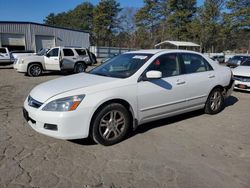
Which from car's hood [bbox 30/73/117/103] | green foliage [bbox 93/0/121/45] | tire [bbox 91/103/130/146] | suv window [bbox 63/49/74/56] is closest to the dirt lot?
tire [bbox 91/103/130/146]

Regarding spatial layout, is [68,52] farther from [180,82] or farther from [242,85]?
[180,82]

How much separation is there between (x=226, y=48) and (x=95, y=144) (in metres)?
59.8

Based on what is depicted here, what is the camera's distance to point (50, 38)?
28.4 metres

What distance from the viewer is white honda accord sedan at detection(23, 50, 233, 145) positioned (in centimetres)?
354

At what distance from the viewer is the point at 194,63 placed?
5.19 metres

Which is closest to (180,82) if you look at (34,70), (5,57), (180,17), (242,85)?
(242,85)

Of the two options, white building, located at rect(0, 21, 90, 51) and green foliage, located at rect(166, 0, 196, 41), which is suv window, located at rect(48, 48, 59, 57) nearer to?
white building, located at rect(0, 21, 90, 51)

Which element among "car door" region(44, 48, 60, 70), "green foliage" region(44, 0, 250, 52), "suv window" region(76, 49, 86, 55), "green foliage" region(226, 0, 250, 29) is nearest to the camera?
"car door" region(44, 48, 60, 70)

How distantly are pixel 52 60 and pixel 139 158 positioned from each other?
11581mm

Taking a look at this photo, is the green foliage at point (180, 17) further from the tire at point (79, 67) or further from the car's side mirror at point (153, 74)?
the car's side mirror at point (153, 74)

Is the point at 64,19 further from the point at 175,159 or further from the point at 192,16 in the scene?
the point at 175,159

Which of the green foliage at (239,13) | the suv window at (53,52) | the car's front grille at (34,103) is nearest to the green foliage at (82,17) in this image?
the green foliage at (239,13)

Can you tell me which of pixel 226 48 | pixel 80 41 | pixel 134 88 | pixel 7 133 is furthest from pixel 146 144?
pixel 226 48

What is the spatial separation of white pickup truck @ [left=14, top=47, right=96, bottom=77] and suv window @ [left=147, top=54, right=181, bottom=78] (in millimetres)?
10184
